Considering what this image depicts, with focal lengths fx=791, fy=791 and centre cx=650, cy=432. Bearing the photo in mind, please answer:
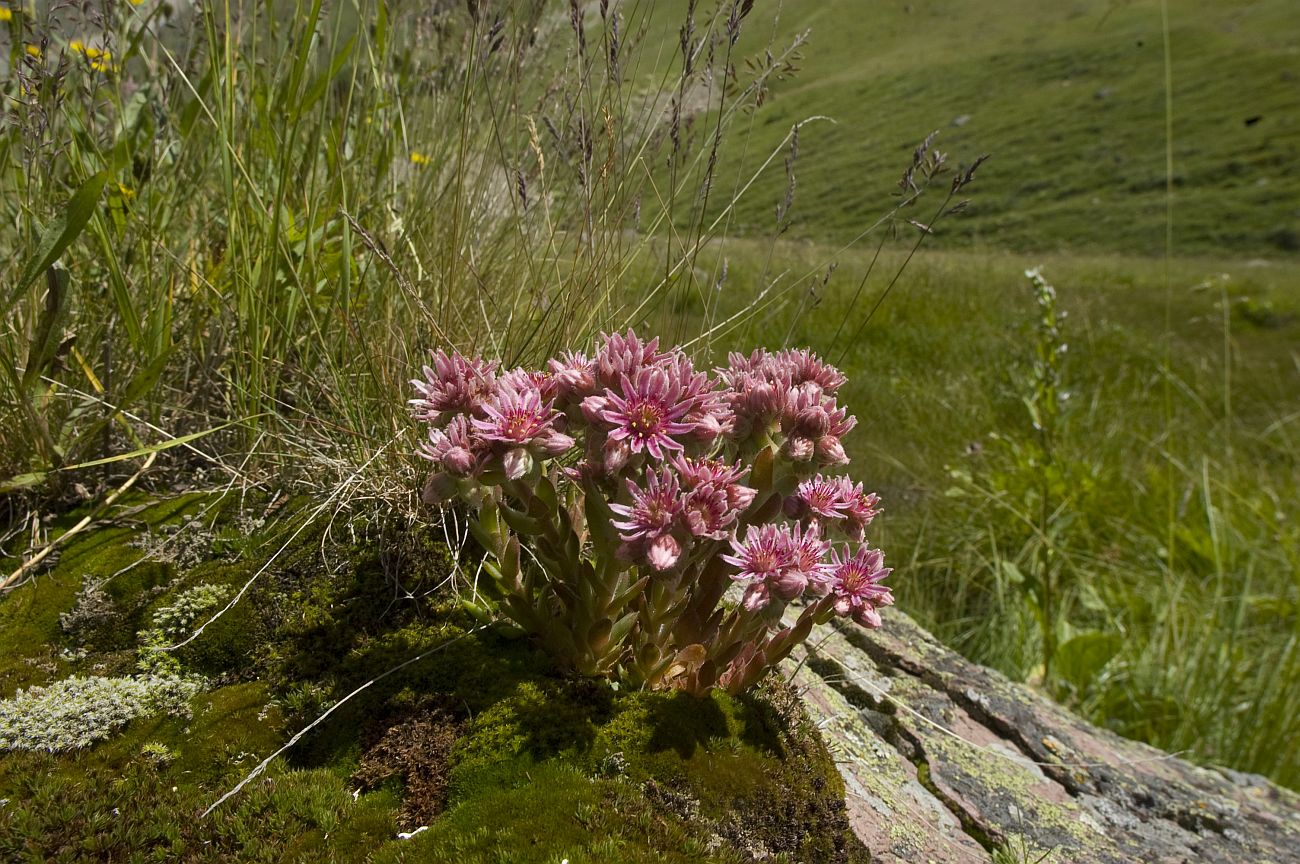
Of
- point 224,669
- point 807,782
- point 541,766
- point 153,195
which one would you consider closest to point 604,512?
point 541,766

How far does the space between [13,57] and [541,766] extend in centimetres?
245

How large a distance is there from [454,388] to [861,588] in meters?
1.01

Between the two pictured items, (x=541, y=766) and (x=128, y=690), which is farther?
(x=128, y=690)

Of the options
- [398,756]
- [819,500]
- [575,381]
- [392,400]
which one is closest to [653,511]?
[575,381]

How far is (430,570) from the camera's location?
7.46ft

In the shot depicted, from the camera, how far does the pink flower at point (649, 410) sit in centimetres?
163

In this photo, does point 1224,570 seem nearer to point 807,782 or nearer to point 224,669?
point 807,782

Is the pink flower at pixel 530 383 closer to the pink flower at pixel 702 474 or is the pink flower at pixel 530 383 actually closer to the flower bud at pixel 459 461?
the flower bud at pixel 459 461

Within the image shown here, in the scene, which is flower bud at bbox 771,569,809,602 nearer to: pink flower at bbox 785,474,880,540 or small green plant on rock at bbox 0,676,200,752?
pink flower at bbox 785,474,880,540

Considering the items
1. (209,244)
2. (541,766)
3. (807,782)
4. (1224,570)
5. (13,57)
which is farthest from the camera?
(1224,570)

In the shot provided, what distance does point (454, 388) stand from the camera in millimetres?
1778

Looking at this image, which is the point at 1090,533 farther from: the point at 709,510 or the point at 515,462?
the point at 515,462

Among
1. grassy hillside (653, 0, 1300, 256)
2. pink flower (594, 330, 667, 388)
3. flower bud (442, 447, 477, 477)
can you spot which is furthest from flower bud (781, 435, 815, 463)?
grassy hillside (653, 0, 1300, 256)

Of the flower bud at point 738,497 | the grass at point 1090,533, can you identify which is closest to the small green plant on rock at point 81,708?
the flower bud at point 738,497
